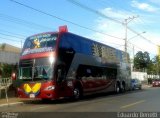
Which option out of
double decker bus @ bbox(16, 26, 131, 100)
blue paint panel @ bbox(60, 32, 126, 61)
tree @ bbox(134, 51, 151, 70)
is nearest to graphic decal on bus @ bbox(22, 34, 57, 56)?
double decker bus @ bbox(16, 26, 131, 100)

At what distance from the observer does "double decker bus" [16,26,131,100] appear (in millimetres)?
20594

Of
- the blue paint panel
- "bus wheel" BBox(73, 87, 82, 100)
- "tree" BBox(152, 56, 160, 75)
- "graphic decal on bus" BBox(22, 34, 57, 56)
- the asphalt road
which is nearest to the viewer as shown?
the asphalt road

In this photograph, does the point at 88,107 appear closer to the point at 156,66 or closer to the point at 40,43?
the point at 40,43

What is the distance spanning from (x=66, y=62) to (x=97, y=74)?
5796 millimetres

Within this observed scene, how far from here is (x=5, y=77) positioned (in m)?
36.6

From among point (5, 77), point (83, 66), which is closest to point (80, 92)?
point (83, 66)

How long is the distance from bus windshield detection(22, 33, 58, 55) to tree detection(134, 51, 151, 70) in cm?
6148

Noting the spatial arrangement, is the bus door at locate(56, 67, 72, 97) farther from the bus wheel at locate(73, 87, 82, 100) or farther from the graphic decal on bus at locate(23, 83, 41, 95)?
the graphic decal on bus at locate(23, 83, 41, 95)

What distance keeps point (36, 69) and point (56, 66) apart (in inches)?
50.4

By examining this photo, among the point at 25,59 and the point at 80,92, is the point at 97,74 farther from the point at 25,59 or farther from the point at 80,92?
the point at 25,59

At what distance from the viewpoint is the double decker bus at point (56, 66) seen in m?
20.6

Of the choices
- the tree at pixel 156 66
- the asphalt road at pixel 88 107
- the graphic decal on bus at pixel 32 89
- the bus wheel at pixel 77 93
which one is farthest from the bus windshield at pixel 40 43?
the tree at pixel 156 66

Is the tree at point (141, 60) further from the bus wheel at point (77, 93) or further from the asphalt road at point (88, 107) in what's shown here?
the asphalt road at point (88, 107)

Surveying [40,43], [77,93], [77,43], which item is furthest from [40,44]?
[77,93]
